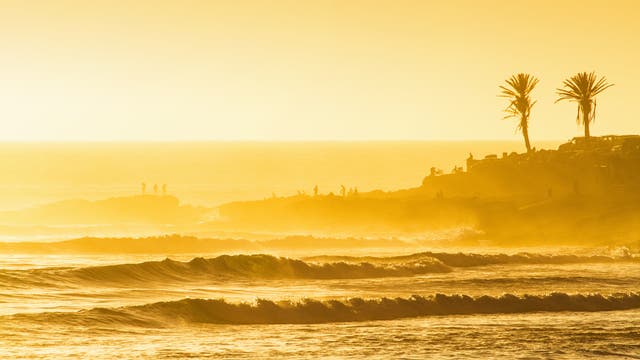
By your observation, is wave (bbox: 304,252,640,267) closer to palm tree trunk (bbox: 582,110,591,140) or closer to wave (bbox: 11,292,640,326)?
wave (bbox: 11,292,640,326)

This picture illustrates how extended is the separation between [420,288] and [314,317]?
945cm

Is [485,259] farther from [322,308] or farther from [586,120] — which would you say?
[586,120]

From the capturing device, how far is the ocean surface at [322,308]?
36250 millimetres

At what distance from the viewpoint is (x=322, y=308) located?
145ft

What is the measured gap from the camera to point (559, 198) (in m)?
87.0

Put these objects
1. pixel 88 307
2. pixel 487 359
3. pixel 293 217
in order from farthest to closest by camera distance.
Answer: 1. pixel 293 217
2. pixel 88 307
3. pixel 487 359

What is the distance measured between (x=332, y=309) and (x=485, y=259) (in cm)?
2092

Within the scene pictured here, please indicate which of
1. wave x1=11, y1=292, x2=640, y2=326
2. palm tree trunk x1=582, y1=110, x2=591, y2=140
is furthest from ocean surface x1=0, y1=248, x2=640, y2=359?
palm tree trunk x1=582, y1=110, x2=591, y2=140

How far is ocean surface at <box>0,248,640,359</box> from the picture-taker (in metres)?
36.2

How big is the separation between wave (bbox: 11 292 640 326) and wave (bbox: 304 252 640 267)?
15.0 meters

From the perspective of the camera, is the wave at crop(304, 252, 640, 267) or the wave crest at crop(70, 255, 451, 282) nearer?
the wave crest at crop(70, 255, 451, 282)

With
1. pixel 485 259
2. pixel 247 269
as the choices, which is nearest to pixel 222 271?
pixel 247 269

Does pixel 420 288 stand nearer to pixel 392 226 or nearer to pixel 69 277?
pixel 69 277

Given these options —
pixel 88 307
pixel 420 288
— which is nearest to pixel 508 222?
pixel 420 288
